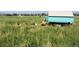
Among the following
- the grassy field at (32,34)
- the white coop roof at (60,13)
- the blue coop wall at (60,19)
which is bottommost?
the grassy field at (32,34)

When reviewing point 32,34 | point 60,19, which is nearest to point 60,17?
point 60,19

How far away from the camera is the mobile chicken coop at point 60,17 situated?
1.47 m

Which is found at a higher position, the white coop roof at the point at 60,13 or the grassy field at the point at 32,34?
the white coop roof at the point at 60,13

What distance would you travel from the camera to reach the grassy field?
4.85 feet

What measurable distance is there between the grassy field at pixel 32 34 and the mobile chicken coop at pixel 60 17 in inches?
1.6

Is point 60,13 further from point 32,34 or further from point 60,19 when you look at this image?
point 32,34

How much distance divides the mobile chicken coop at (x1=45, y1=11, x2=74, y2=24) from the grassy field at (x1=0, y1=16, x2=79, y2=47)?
0.13ft

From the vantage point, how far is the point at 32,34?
4.89ft

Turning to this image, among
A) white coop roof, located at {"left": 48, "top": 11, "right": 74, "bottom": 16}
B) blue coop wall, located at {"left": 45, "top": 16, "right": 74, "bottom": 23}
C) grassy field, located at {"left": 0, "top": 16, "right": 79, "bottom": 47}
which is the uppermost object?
white coop roof, located at {"left": 48, "top": 11, "right": 74, "bottom": 16}

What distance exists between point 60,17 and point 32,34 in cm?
25

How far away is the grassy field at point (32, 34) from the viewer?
4.85 feet
